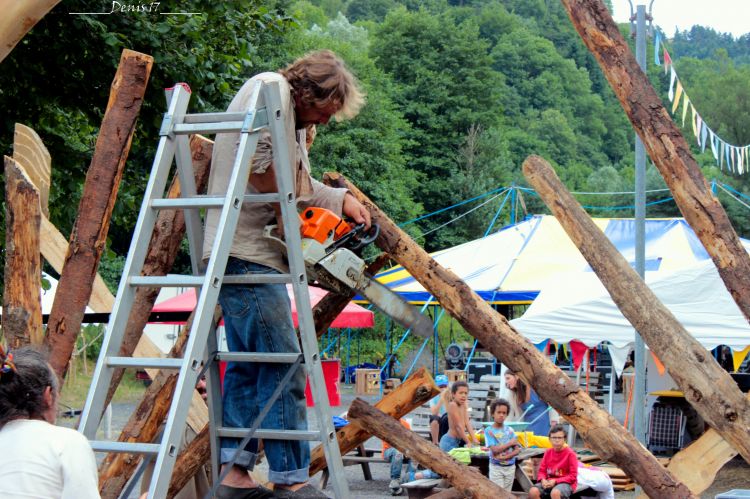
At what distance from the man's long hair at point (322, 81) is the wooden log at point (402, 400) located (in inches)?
73.2

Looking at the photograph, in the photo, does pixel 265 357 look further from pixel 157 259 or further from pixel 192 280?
pixel 157 259

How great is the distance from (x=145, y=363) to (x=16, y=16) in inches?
53.0

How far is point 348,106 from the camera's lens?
4.27 meters

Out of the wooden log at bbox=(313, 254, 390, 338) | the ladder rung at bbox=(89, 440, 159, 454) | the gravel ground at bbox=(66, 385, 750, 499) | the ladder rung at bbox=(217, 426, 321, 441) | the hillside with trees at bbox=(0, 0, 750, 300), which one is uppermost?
the hillside with trees at bbox=(0, 0, 750, 300)

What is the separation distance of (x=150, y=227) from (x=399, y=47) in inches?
2240

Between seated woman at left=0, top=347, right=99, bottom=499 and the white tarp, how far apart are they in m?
9.45

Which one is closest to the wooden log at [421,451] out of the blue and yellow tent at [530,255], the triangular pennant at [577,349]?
the triangular pennant at [577,349]

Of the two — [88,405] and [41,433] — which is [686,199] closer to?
[88,405]

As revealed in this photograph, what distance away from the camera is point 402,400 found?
5.55 metres

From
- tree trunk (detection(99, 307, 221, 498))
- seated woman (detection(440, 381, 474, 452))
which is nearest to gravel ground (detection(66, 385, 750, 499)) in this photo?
seated woman (detection(440, 381, 474, 452))

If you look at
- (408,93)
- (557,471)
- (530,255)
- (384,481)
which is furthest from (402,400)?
(408,93)

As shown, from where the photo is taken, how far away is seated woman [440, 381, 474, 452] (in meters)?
10.1

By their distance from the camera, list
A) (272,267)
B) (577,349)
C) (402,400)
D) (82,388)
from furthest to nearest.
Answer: (82,388) < (577,349) < (402,400) < (272,267)

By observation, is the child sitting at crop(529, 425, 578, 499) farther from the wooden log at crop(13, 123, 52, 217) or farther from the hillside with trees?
the hillside with trees
